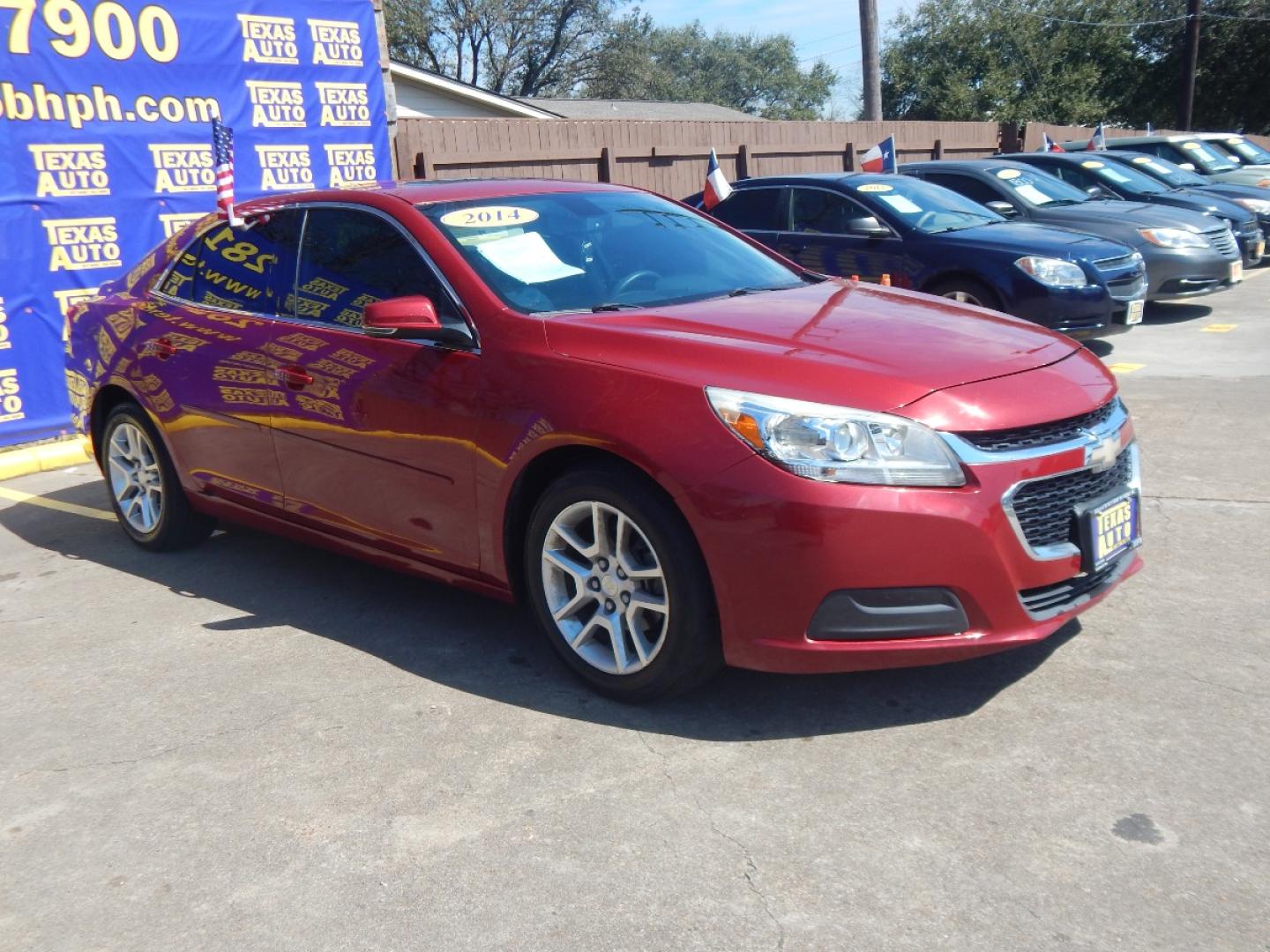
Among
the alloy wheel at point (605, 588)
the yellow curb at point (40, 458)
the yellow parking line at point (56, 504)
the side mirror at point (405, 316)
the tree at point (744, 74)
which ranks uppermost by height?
the tree at point (744, 74)

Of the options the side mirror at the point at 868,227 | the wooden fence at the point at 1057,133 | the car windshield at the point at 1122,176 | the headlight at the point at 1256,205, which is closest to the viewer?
the side mirror at the point at 868,227

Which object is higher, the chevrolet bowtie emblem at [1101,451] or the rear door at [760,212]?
the rear door at [760,212]

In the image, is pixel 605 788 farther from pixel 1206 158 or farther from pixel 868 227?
pixel 1206 158

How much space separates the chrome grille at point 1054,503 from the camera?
135 inches

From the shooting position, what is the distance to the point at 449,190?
4.73m

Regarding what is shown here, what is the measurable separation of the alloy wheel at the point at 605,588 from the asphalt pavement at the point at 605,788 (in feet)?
0.67

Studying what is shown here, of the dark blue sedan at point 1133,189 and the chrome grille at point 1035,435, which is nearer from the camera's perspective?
the chrome grille at point 1035,435

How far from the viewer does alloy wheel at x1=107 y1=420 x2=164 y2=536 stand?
18.6 feet

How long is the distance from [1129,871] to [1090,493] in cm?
Answer: 122

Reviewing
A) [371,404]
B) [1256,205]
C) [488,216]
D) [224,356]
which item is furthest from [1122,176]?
[371,404]

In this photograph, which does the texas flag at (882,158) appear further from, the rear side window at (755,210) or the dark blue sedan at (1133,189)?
the rear side window at (755,210)

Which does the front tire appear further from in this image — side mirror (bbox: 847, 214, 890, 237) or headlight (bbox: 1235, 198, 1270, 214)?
headlight (bbox: 1235, 198, 1270, 214)

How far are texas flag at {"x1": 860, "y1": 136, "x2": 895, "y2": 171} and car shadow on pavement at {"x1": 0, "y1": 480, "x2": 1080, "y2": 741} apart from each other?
9.11 m

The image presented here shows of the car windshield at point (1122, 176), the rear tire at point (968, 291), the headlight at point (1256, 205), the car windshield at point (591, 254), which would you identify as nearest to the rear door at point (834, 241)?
the rear tire at point (968, 291)
